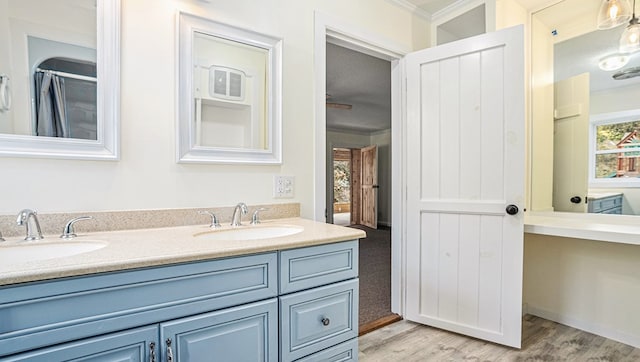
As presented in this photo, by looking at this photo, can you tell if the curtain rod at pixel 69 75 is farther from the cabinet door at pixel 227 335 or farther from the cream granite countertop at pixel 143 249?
the cabinet door at pixel 227 335

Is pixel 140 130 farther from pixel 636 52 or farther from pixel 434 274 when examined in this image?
pixel 636 52

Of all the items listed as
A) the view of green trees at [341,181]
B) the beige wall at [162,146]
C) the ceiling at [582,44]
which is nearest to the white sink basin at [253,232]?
the beige wall at [162,146]

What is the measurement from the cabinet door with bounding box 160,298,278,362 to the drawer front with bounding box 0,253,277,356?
1.2 inches

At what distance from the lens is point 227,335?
0.99m

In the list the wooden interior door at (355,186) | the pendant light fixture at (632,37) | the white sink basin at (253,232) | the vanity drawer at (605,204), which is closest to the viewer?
the white sink basin at (253,232)

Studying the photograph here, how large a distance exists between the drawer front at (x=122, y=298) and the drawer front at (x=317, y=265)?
0.07m

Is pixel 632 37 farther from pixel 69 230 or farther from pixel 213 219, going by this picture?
pixel 69 230

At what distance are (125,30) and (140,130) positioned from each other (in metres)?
0.44

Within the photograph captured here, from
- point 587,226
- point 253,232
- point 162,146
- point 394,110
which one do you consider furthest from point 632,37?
point 162,146

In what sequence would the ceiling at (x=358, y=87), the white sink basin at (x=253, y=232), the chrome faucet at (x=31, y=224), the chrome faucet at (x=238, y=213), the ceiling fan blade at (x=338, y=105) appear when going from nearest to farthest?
the chrome faucet at (x=31, y=224), the white sink basin at (x=253, y=232), the chrome faucet at (x=238, y=213), the ceiling at (x=358, y=87), the ceiling fan blade at (x=338, y=105)

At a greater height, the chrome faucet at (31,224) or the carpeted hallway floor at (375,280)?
the chrome faucet at (31,224)

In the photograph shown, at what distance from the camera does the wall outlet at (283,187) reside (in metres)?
1.72

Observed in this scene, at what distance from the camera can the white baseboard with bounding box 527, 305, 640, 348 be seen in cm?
193

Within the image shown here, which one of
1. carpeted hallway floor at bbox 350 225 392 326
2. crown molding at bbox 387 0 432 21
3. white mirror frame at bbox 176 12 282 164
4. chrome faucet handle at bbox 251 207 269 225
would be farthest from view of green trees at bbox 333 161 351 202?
chrome faucet handle at bbox 251 207 269 225
